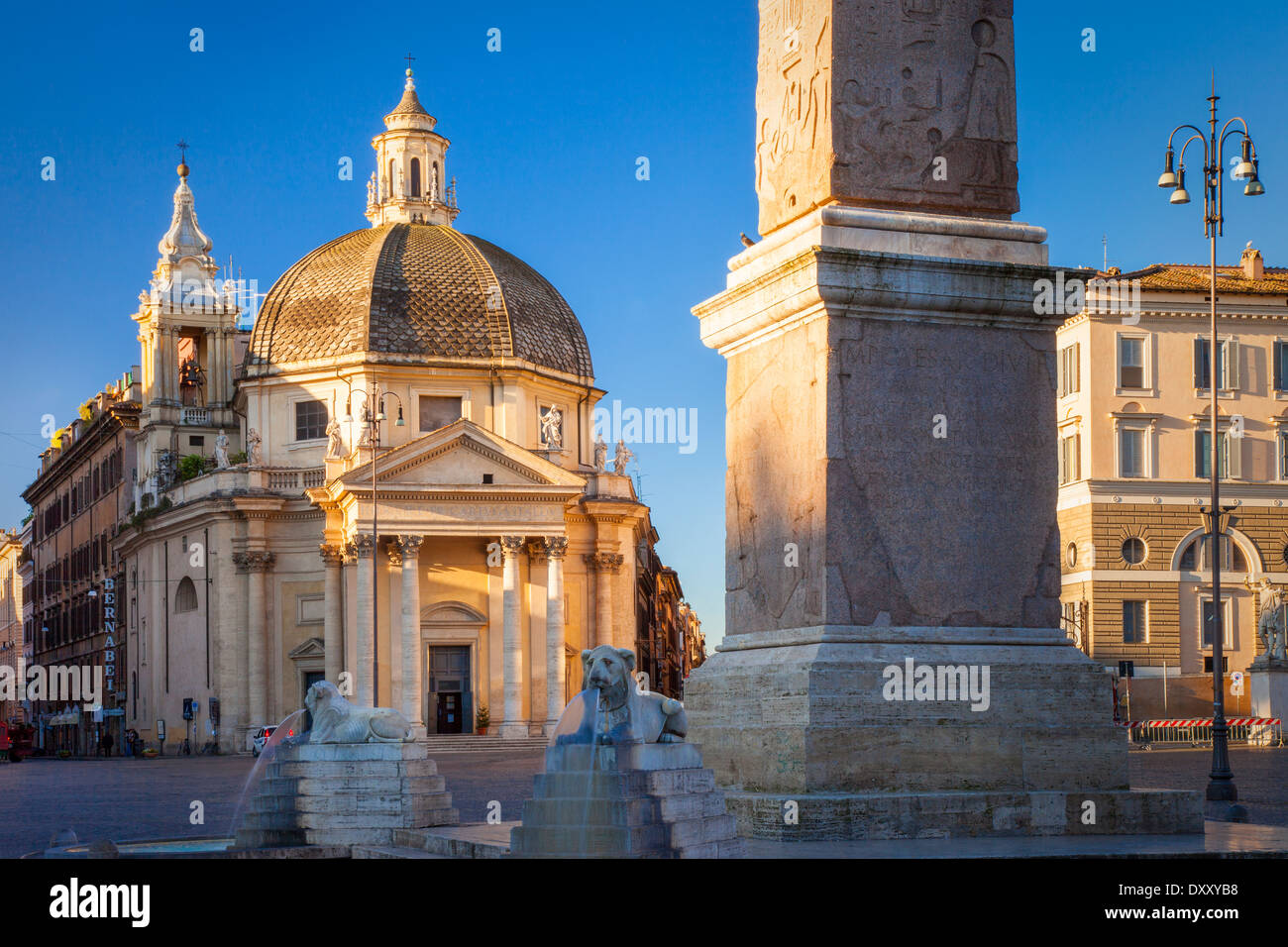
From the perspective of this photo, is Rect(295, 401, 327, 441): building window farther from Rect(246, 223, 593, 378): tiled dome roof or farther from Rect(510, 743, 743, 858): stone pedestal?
Rect(510, 743, 743, 858): stone pedestal

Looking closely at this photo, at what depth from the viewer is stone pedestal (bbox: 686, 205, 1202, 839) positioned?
1050 cm

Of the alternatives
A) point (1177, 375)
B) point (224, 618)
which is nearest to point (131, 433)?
point (224, 618)

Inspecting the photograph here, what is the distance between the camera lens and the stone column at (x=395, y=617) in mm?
64562

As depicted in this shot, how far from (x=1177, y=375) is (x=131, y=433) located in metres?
50.6

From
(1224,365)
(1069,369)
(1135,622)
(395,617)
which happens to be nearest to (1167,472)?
(1224,365)

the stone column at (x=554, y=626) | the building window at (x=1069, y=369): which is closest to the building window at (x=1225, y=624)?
the building window at (x=1069, y=369)

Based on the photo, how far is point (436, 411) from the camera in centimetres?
7075

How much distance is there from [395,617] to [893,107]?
55658mm

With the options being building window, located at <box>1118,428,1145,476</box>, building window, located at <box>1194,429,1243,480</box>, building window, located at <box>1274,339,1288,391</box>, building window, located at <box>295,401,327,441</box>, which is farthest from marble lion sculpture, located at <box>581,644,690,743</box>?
building window, located at <box>295,401,327,441</box>

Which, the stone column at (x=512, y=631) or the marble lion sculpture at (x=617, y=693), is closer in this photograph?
the marble lion sculpture at (x=617, y=693)

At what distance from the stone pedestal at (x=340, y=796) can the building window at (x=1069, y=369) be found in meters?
47.7

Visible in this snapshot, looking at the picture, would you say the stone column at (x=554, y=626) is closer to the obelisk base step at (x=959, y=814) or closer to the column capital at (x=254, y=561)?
the column capital at (x=254, y=561)

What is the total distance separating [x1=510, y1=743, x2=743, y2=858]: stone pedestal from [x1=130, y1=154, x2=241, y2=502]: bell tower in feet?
242
